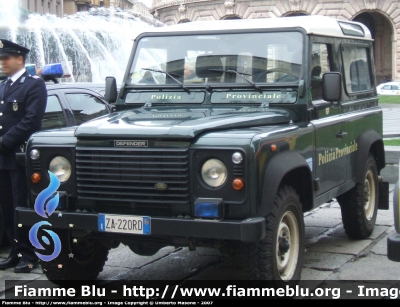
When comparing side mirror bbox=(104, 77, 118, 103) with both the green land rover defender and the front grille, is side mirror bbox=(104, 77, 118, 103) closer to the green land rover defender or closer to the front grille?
the green land rover defender

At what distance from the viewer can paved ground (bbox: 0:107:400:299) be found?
650 cm

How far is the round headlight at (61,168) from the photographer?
557 centimetres

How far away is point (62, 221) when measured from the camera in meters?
5.46

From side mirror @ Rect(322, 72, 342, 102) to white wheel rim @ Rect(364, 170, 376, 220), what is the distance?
1.79 meters

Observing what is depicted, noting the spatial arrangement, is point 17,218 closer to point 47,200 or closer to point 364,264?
point 47,200

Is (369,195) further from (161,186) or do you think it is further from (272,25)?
(161,186)

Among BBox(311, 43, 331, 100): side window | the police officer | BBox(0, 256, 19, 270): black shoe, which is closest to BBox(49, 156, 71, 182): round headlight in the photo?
the police officer

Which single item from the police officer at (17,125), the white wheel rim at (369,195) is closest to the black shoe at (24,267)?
the police officer at (17,125)

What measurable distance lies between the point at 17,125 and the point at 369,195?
382 centimetres

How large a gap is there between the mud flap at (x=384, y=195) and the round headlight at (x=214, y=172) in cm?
350

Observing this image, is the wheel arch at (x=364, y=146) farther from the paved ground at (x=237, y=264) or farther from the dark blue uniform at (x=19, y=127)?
the dark blue uniform at (x=19, y=127)

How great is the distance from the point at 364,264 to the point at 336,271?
0.37 metres

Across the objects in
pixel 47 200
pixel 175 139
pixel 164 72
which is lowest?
pixel 47 200

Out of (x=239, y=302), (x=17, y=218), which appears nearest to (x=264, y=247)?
(x=239, y=302)
